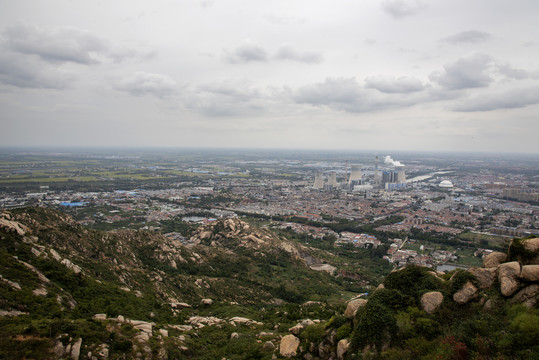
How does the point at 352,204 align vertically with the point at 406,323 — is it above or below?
below

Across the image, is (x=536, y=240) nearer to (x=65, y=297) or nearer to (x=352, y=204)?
(x=65, y=297)

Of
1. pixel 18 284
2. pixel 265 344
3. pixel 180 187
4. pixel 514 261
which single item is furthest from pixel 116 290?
pixel 180 187

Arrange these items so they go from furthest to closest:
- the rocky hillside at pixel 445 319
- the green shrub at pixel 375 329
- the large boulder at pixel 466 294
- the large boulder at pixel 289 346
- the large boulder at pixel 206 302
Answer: the large boulder at pixel 206 302, the large boulder at pixel 289 346, the large boulder at pixel 466 294, the green shrub at pixel 375 329, the rocky hillside at pixel 445 319

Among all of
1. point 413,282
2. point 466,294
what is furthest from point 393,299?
point 466,294

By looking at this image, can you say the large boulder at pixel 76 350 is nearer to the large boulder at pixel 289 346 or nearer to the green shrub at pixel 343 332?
the large boulder at pixel 289 346

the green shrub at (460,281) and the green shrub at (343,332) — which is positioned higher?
the green shrub at (460,281)

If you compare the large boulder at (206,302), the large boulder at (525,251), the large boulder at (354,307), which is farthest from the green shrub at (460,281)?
the large boulder at (206,302)

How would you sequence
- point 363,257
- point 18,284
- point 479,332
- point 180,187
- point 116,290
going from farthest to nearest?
point 180,187
point 363,257
point 116,290
point 18,284
point 479,332
